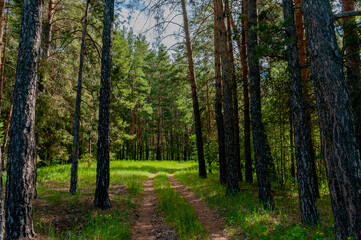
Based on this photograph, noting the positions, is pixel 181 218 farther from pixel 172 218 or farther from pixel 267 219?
pixel 267 219

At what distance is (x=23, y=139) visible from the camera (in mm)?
4266

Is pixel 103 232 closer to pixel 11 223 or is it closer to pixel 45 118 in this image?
pixel 11 223

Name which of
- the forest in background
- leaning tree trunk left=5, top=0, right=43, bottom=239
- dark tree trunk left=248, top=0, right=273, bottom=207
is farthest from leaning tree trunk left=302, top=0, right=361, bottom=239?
leaning tree trunk left=5, top=0, right=43, bottom=239

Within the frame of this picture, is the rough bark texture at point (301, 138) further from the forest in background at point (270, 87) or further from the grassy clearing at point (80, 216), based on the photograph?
the grassy clearing at point (80, 216)

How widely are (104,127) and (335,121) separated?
6226 millimetres

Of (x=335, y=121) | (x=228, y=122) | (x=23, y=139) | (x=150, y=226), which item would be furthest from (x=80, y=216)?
(x=335, y=121)

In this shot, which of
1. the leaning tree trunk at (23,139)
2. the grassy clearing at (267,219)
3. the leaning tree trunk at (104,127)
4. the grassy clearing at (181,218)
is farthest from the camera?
the leaning tree trunk at (104,127)

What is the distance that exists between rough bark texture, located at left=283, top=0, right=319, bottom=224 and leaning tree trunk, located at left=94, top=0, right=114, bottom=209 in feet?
18.1

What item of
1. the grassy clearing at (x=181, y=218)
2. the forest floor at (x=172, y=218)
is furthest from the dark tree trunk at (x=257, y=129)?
the grassy clearing at (x=181, y=218)

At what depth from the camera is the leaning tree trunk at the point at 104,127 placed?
6770 mm

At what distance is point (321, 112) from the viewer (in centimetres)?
391

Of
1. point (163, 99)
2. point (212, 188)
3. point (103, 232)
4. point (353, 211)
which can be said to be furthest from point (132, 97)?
point (353, 211)

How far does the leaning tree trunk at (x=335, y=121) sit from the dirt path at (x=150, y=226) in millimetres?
3604

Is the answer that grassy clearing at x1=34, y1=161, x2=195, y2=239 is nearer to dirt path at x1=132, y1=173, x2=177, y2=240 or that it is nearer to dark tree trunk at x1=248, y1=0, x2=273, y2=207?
dirt path at x1=132, y1=173, x2=177, y2=240
